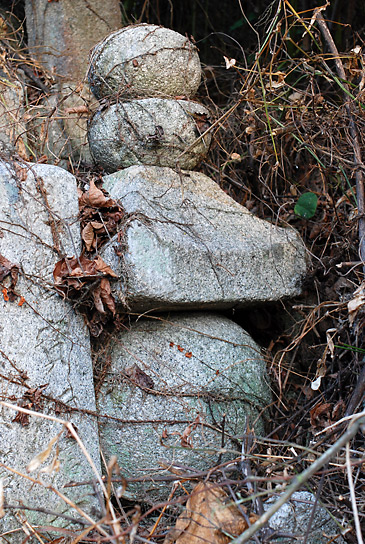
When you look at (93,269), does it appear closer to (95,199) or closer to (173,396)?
(95,199)

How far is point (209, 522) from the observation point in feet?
4.79

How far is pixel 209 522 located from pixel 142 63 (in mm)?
1664

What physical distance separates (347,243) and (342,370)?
0.53 metres

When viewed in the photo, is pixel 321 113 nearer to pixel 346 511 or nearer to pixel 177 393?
pixel 177 393

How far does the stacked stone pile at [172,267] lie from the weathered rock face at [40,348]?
149 mm

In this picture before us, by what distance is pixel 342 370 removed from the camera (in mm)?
2156

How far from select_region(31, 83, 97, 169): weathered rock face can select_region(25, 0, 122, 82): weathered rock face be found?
12cm

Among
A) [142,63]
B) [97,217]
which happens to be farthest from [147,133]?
[97,217]

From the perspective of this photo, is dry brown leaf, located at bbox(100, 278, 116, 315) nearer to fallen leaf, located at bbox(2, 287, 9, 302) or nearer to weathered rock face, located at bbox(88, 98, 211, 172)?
fallen leaf, located at bbox(2, 287, 9, 302)

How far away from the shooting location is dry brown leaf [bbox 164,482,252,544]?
1483 millimetres

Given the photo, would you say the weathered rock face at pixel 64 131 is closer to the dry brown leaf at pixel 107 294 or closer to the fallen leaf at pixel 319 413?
the dry brown leaf at pixel 107 294

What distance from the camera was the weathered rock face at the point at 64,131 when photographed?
102 inches

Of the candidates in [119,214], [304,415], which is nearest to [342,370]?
[304,415]

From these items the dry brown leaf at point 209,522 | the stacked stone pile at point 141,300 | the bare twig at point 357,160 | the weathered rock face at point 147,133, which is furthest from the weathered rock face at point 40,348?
the bare twig at point 357,160
